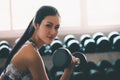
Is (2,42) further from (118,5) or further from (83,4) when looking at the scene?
(118,5)

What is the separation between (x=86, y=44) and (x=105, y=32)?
767 millimetres

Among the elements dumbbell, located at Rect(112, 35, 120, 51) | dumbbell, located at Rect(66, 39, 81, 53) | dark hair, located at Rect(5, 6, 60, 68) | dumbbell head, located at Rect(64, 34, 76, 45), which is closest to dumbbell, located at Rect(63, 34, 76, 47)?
dumbbell head, located at Rect(64, 34, 76, 45)

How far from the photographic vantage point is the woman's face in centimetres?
185

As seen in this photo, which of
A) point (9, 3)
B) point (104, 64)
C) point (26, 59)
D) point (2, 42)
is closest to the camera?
point (26, 59)

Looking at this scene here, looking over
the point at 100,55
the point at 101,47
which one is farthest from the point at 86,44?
the point at 100,55

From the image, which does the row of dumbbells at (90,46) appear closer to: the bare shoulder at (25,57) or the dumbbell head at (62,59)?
the dumbbell head at (62,59)

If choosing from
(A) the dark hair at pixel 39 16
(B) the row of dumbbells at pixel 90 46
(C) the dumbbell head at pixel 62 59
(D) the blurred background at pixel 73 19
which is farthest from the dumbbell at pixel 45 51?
(A) the dark hair at pixel 39 16

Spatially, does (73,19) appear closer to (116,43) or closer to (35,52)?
(116,43)

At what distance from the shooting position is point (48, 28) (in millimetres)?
1850

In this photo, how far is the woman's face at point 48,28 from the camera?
6.07 ft

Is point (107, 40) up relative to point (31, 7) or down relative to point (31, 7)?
down

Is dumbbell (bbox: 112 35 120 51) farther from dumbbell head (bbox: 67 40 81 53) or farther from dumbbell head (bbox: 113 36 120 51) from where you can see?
dumbbell head (bbox: 67 40 81 53)

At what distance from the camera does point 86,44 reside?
12.4 feet

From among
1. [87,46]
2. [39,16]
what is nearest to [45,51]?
[87,46]
